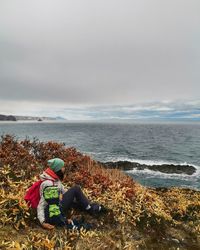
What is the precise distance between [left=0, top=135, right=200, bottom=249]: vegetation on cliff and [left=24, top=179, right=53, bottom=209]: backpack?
202mm

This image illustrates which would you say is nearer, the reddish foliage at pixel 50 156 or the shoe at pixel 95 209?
the shoe at pixel 95 209

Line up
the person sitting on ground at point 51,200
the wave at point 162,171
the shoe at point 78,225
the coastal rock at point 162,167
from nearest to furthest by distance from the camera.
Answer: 1. the person sitting on ground at point 51,200
2. the shoe at point 78,225
3. the wave at point 162,171
4. the coastal rock at point 162,167

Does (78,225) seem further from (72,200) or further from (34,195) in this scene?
(34,195)

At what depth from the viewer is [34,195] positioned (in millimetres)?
6742

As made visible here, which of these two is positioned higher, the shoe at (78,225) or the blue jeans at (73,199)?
the blue jeans at (73,199)

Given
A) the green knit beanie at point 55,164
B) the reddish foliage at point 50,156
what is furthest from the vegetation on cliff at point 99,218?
the green knit beanie at point 55,164

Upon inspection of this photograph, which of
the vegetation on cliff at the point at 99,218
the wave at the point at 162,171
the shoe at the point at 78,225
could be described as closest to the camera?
the vegetation on cliff at the point at 99,218

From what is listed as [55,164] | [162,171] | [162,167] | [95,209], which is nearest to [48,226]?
[55,164]

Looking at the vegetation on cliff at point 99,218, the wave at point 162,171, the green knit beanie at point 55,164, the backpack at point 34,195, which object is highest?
the green knit beanie at point 55,164

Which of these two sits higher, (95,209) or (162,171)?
(95,209)

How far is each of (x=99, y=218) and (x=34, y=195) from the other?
2.27 meters

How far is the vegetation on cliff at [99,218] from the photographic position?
6.13 m

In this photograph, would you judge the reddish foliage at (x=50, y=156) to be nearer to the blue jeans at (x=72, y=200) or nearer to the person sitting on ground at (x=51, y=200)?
the blue jeans at (x=72, y=200)

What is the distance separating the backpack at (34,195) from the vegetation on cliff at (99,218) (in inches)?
8.0
